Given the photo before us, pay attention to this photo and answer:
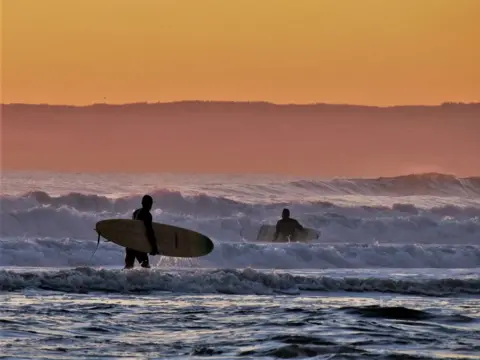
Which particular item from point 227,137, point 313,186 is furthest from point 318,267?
point 227,137

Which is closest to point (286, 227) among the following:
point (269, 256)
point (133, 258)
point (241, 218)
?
point (269, 256)

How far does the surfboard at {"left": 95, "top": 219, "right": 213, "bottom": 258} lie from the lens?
22.7 meters

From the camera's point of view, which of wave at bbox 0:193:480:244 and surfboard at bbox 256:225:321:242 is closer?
surfboard at bbox 256:225:321:242

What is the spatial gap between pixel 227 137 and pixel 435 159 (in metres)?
12.9

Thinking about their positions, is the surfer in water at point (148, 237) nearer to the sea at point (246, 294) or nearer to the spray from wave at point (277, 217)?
the sea at point (246, 294)

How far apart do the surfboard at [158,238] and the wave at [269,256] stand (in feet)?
8.37

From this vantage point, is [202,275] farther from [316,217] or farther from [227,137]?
[227,137]

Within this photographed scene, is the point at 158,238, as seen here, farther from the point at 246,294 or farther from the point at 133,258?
the point at 246,294

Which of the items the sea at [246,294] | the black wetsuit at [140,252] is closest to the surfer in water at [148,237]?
the black wetsuit at [140,252]

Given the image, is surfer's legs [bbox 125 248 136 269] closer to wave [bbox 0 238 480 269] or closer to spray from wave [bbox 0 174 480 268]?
wave [bbox 0 238 480 269]

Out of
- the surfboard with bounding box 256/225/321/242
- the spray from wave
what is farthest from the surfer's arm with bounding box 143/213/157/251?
the surfboard with bounding box 256/225/321/242

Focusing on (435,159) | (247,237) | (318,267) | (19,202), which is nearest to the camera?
(318,267)

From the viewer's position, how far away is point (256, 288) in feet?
66.5

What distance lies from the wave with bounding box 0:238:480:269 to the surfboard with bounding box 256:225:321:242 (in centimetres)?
271
